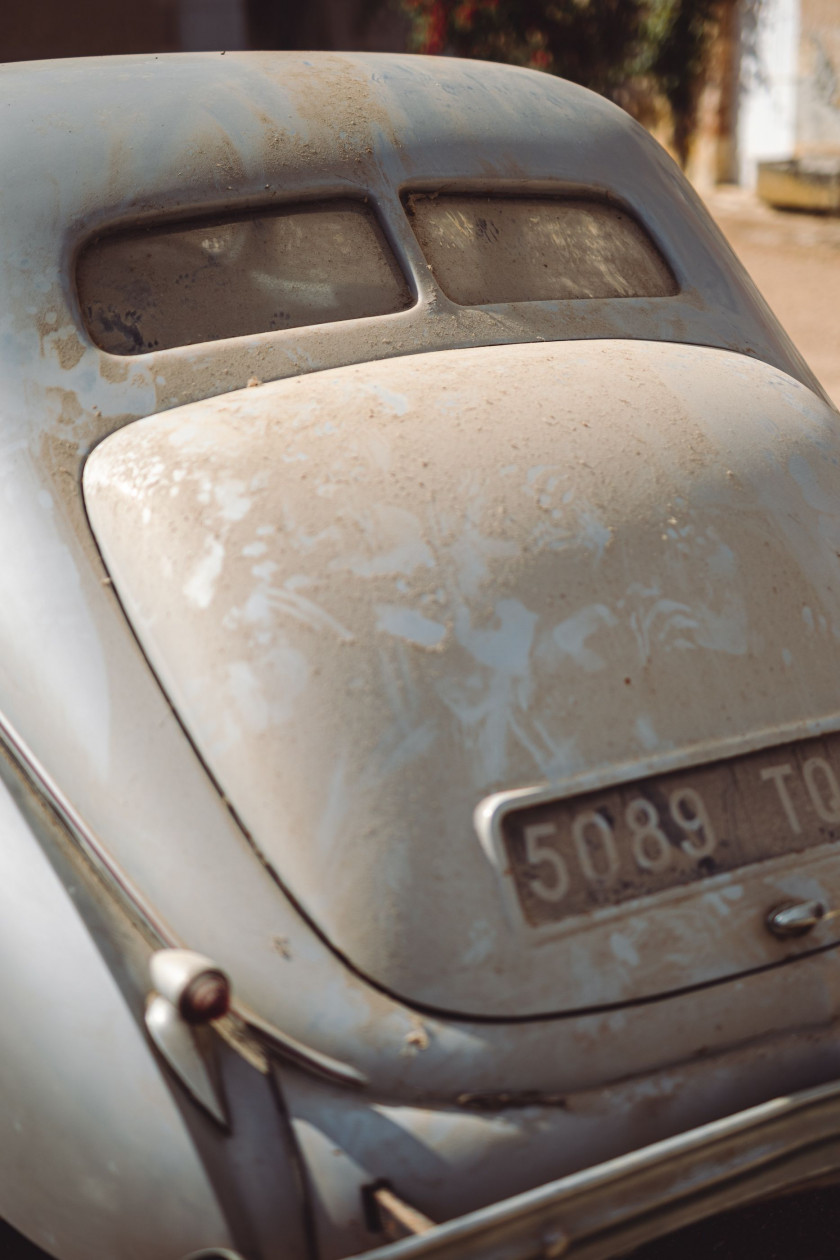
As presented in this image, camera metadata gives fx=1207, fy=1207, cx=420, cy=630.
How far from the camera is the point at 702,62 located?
1051cm

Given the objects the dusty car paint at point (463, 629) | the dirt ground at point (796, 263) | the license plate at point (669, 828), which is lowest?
the dirt ground at point (796, 263)

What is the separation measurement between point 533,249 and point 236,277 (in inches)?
25.6

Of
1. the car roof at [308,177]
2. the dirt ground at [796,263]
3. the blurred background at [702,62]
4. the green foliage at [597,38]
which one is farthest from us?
the green foliage at [597,38]

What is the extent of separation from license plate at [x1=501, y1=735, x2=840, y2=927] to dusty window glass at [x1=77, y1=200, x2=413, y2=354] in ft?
3.50

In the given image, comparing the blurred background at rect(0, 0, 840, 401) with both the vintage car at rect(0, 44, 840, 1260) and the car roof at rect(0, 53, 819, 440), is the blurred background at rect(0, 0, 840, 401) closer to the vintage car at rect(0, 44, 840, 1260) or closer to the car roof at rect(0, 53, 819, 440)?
the car roof at rect(0, 53, 819, 440)

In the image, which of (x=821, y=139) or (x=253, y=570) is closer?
(x=253, y=570)

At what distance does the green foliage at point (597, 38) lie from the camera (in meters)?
10.3

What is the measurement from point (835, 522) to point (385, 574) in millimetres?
846

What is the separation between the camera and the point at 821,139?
10.1 metres

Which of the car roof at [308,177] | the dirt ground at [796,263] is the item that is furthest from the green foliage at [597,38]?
the car roof at [308,177]

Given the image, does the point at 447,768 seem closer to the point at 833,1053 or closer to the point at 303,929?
the point at 303,929

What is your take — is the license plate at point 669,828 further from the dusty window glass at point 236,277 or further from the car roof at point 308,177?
the dusty window glass at point 236,277

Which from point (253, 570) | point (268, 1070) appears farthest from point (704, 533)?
point (268, 1070)

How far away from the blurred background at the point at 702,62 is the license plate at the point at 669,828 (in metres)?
7.56
